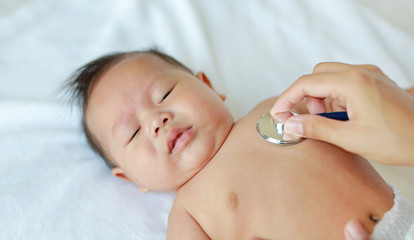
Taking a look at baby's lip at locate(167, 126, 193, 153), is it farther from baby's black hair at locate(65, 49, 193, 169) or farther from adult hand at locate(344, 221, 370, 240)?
adult hand at locate(344, 221, 370, 240)

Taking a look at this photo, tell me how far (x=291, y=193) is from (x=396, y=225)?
234 millimetres

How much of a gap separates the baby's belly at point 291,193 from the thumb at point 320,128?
12 centimetres

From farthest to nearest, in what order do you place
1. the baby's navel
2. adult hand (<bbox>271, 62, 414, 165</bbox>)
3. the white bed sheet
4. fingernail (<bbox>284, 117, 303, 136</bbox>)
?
the white bed sheet, the baby's navel, fingernail (<bbox>284, 117, 303, 136</bbox>), adult hand (<bbox>271, 62, 414, 165</bbox>)

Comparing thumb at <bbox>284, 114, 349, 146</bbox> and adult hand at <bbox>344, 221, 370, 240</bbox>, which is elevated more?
thumb at <bbox>284, 114, 349, 146</bbox>

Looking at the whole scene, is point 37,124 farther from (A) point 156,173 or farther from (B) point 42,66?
(A) point 156,173

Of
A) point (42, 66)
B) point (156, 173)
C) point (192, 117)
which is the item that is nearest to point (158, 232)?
point (156, 173)

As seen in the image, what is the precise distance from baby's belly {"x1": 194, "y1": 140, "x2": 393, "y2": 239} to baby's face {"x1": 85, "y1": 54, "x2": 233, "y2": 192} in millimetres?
89

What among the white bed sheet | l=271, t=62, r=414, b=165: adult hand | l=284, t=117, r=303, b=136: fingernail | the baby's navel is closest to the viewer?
l=271, t=62, r=414, b=165: adult hand

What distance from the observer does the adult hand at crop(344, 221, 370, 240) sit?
2.66 ft

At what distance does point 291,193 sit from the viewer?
0.94 metres

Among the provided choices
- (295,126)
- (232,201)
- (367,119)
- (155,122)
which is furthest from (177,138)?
(367,119)

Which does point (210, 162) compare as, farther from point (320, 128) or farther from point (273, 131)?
point (320, 128)

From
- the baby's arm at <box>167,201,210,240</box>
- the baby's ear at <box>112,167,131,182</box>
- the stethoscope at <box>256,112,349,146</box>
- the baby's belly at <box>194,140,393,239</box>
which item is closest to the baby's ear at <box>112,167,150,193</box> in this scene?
the baby's ear at <box>112,167,131,182</box>

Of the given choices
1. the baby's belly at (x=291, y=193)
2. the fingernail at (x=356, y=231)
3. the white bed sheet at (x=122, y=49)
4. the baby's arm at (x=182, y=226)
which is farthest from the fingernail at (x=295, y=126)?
the white bed sheet at (x=122, y=49)
